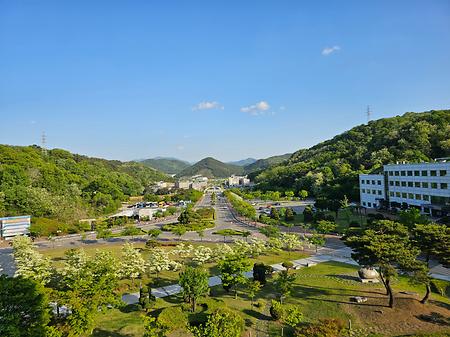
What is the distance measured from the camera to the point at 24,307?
12523mm

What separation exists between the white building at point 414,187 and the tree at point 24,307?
1827 inches

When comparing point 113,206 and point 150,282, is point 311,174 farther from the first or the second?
point 150,282

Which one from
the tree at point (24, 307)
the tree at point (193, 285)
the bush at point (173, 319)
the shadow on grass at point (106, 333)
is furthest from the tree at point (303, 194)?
the tree at point (24, 307)

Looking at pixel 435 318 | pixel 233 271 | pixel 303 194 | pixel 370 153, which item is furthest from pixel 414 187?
pixel 370 153

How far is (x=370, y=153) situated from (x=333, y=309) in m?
79.1

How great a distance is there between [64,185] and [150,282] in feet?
191

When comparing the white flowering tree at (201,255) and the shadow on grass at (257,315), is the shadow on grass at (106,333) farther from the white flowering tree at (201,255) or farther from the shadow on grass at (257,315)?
the white flowering tree at (201,255)

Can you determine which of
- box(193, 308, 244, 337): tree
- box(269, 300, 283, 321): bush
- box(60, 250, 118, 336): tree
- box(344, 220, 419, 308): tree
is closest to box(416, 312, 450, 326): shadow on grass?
box(344, 220, 419, 308): tree

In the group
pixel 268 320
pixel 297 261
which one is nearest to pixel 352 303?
pixel 268 320

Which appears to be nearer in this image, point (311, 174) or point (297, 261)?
point (297, 261)

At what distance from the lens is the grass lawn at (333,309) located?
1563cm

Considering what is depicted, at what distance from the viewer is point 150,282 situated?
23766mm

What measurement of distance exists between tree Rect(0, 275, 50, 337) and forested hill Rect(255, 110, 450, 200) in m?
62.9

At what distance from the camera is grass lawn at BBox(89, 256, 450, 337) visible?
15.6 metres
